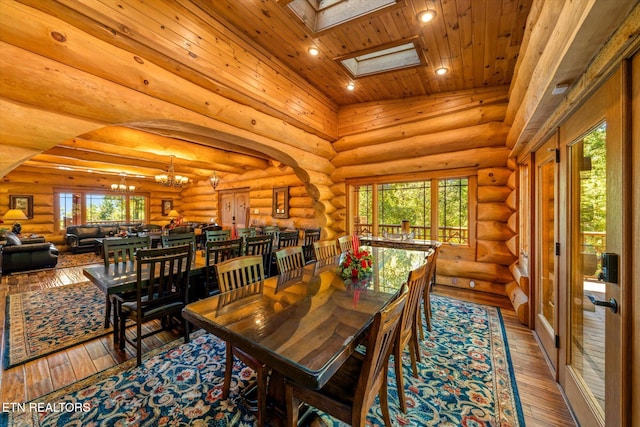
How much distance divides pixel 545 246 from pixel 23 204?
13.2m

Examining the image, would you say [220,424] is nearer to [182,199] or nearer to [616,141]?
[616,141]

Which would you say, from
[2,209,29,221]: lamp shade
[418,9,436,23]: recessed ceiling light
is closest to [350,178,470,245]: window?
[418,9,436,23]: recessed ceiling light

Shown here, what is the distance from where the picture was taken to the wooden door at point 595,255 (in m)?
1.20

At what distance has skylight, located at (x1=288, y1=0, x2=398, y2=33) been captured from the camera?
2.57 metres

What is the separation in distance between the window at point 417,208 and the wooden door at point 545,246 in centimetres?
157

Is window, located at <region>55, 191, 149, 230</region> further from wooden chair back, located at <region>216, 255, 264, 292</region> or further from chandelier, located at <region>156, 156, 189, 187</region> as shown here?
wooden chair back, located at <region>216, 255, 264, 292</region>

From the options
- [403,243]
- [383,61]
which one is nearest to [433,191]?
[403,243]

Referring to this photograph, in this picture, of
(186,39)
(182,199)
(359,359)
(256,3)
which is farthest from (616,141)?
(182,199)

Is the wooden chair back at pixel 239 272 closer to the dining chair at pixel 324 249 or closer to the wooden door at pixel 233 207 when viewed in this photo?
the dining chair at pixel 324 249

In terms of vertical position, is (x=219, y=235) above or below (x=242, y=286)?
above

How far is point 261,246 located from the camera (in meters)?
3.48

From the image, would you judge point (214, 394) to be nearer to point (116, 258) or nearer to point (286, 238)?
point (116, 258)

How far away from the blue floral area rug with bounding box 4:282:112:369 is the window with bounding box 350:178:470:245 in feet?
15.3

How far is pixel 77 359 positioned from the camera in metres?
2.33
